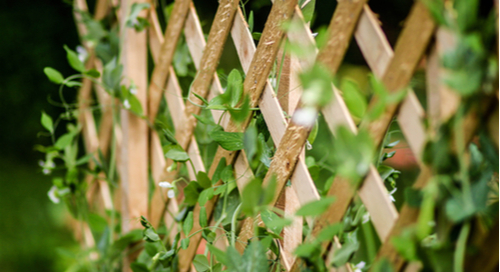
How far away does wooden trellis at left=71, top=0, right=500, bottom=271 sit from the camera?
0.48m

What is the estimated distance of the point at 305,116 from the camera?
0.52 meters

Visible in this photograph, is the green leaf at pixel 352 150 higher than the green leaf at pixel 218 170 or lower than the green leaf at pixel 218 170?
higher


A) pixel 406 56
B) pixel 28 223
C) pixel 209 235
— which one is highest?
pixel 406 56

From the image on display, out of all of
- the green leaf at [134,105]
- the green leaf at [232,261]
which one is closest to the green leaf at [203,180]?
the green leaf at [232,261]

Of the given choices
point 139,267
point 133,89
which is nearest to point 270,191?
point 139,267

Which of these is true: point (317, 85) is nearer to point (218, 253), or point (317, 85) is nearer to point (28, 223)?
point (218, 253)

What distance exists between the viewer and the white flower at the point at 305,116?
513 millimetres

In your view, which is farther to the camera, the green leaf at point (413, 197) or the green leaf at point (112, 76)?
the green leaf at point (112, 76)

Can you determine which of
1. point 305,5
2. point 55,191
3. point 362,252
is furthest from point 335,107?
point 362,252

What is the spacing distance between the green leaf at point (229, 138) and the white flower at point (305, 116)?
0.42 ft

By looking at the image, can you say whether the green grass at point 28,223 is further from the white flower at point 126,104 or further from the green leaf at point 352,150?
the green leaf at point 352,150

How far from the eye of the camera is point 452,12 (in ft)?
1.41

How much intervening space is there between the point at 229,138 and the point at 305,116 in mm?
199

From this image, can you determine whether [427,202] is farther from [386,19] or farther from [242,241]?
[386,19]
